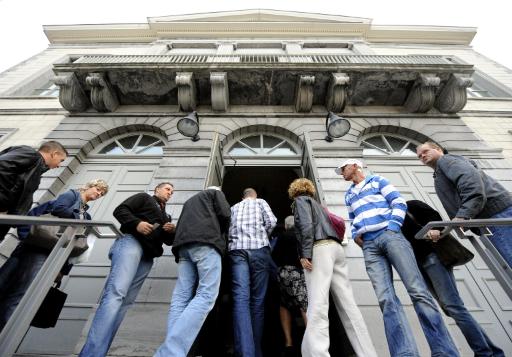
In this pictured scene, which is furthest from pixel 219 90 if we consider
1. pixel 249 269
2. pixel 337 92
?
pixel 249 269

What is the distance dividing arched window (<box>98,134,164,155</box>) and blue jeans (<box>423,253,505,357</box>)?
638 cm

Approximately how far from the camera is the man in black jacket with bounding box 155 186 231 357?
254cm

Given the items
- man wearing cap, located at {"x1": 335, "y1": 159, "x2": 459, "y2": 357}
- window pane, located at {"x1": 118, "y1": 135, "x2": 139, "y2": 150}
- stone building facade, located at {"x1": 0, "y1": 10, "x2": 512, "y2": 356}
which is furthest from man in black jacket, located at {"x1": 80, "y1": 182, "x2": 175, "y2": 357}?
window pane, located at {"x1": 118, "y1": 135, "x2": 139, "y2": 150}

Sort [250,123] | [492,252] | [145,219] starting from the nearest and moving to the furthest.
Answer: [492,252] < [145,219] < [250,123]

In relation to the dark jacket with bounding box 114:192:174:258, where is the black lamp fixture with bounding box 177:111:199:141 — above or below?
above

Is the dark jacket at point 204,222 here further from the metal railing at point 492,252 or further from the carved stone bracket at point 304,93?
the carved stone bracket at point 304,93

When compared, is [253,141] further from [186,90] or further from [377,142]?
[377,142]

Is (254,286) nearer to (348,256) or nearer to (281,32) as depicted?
(348,256)

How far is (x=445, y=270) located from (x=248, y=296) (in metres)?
2.21

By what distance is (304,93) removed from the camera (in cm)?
787

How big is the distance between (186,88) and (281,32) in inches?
352

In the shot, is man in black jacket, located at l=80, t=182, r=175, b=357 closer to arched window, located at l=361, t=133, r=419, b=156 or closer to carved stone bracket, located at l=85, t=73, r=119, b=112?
carved stone bracket, located at l=85, t=73, r=119, b=112

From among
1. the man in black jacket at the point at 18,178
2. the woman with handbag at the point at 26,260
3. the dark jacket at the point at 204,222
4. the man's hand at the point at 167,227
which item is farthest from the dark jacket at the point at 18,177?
the dark jacket at the point at 204,222

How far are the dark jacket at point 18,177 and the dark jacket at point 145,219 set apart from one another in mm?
908
